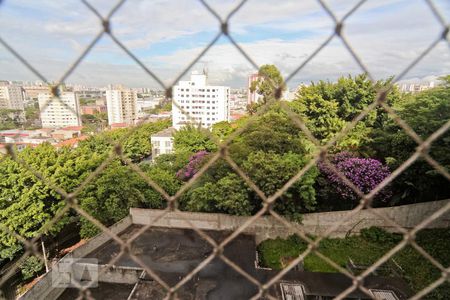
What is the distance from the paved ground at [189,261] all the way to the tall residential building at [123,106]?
260 centimetres

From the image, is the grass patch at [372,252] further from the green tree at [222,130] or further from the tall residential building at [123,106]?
the green tree at [222,130]

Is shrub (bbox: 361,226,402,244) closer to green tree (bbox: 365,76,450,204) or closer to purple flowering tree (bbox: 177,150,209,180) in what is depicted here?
green tree (bbox: 365,76,450,204)

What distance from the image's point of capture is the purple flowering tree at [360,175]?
5.72m

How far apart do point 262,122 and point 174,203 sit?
6.72 m

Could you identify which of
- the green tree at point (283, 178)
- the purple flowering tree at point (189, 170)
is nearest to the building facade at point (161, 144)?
the purple flowering tree at point (189, 170)

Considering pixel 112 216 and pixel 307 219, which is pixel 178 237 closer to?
pixel 112 216

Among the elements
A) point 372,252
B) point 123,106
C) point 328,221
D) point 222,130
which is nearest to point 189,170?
point 328,221

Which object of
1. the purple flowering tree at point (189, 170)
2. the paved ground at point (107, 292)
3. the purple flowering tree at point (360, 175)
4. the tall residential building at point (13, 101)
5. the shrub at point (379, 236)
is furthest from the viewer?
the purple flowering tree at point (189, 170)

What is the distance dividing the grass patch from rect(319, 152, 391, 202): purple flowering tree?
3.07 feet

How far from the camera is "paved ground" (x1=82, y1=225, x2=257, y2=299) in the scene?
448 cm

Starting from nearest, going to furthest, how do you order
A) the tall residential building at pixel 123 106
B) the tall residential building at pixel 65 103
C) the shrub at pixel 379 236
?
1. the tall residential building at pixel 65 103
2. the tall residential building at pixel 123 106
3. the shrub at pixel 379 236

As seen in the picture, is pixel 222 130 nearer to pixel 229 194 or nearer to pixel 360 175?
pixel 229 194

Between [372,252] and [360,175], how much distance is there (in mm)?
1602

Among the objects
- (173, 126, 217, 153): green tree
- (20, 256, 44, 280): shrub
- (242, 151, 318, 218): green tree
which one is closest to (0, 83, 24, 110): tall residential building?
(242, 151, 318, 218): green tree
